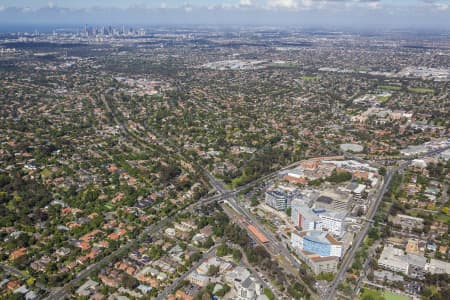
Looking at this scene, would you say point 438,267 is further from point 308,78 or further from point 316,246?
point 308,78

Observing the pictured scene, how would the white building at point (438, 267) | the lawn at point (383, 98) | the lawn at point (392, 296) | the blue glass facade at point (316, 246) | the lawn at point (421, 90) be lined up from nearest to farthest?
1. the lawn at point (392, 296)
2. the white building at point (438, 267)
3. the blue glass facade at point (316, 246)
4. the lawn at point (383, 98)
5. the lawn at point (421, 90)

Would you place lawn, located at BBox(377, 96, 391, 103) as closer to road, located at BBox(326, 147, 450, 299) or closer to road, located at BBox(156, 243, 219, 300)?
road, located at BBox(326, 147, 450, 299)

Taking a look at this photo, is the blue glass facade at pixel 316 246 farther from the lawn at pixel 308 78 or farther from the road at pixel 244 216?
the lawn at pixel 308 78

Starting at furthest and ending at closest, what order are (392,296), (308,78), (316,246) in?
1. (308,78)
2. (316,246)
3. (392,296)

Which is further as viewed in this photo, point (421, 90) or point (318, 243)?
point (421, 90)

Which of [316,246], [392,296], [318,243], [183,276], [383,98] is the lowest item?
[392,296]

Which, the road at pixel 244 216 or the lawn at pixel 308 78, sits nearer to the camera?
the road at pixel 244 216

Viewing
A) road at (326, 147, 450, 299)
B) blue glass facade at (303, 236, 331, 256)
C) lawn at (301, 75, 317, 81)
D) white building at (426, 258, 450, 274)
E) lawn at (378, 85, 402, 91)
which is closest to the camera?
road at (326, 147, 450, 299)

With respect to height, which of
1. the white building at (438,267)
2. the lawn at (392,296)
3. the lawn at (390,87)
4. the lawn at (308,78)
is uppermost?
the lawn at (308,78)

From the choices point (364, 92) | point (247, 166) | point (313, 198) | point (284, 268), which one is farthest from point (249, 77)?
point (284, 268)

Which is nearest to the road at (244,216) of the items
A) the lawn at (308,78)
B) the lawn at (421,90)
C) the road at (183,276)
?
the road at (183,276)

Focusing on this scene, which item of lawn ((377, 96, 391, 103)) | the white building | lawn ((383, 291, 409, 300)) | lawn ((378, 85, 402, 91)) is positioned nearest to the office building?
lawn ((383, 291, 409, 300))

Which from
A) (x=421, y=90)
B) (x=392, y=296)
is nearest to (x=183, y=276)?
(x=392, y=296)
